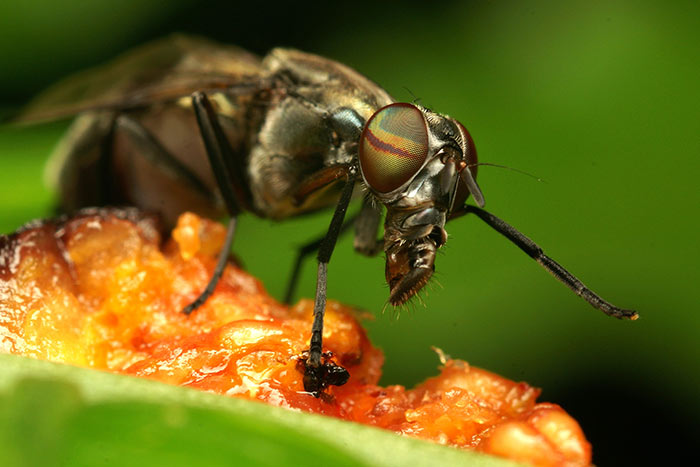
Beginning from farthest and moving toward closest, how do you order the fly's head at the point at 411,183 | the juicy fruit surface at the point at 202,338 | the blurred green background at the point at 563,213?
the blurred green background at the point at 563,213 < the fly's head at the point at 411,183 < the juicy fruit surface at the point at 202,338

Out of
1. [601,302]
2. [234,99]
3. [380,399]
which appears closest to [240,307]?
[380,399]

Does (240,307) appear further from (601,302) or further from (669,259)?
(669,259)

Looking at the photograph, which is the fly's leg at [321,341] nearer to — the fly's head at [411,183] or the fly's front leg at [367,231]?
the fly's head at [411,183]

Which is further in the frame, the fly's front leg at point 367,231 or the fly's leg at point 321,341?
the fly's front leg at point 367,231

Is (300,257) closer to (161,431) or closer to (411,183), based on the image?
(411,183)

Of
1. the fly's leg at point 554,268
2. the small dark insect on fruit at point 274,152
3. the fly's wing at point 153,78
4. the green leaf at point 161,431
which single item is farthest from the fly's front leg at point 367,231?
the green leaf at point 161,431

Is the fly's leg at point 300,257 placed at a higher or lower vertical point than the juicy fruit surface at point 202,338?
lower

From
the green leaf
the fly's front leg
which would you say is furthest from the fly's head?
the green leaf
